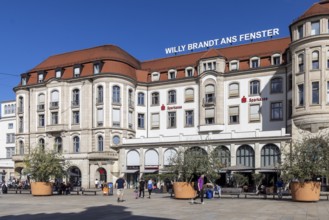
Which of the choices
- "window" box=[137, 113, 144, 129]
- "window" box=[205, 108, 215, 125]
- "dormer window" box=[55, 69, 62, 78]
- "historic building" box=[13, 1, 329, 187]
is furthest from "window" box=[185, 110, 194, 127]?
"dormer window" box=[55, 69, 62, 78]

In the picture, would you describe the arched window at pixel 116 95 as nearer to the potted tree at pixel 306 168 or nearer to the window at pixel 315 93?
the window at pixel 315 93

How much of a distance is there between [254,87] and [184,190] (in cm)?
3112

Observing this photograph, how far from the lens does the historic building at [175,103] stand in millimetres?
49781

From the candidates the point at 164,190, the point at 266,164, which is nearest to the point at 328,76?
the point at 266,164

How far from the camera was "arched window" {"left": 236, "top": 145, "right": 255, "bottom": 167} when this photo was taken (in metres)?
52.5

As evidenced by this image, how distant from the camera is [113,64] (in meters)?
64.4

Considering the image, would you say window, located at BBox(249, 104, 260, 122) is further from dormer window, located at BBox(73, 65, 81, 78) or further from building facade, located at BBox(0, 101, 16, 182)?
building facade, located at BBox(0, 101, 16, 182)

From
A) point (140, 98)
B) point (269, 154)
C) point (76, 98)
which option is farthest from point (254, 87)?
point (76, 98)

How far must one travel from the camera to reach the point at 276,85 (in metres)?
57.4

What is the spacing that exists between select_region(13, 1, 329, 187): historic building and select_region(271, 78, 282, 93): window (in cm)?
13

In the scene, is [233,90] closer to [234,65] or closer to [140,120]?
[234,65]

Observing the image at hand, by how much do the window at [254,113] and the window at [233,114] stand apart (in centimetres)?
180

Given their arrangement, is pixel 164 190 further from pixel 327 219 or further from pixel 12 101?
pixel 12 101

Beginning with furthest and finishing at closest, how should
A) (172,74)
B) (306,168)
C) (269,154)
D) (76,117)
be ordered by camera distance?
(172,74) → (76,117) → (269,154) → (306,168)
